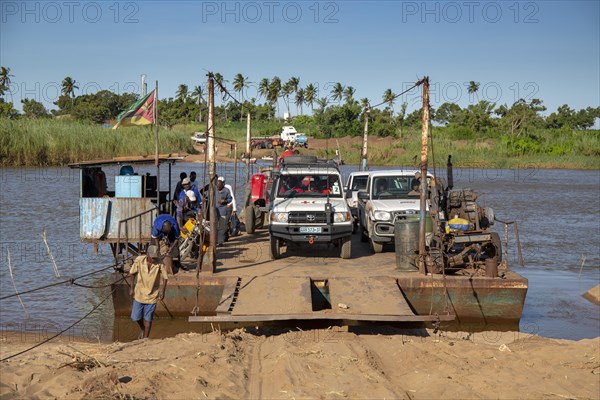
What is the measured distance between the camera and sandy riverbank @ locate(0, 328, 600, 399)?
7465 millimetres

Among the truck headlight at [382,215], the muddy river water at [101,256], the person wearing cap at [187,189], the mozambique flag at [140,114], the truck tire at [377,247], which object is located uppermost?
the mozambique flag at [140,114]

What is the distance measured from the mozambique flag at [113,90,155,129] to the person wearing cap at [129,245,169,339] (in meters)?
4.39

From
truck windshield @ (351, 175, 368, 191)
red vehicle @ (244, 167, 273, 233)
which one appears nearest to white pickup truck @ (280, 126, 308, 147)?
red vehicle @ (244, 167, 273, 233)

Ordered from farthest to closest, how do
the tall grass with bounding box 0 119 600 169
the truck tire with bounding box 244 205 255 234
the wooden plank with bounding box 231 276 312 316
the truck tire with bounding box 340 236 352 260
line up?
the tall grass with bounding box 0 119 600 169, the truck tire with bounding box 244 205 255 234, the truck tire with bounding box 340 236 352 260, the wooden plank with bounding box 231 276 312 316

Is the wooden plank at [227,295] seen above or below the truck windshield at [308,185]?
below

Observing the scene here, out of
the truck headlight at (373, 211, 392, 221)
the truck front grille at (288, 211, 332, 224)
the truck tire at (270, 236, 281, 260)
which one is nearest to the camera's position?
the truck front grille at (288, 211, 332, 224)

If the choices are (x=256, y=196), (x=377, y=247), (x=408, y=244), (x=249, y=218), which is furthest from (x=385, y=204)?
(x=256, y=196)

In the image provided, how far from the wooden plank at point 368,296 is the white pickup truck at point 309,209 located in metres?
1.70

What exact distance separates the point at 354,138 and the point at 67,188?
3118 cm

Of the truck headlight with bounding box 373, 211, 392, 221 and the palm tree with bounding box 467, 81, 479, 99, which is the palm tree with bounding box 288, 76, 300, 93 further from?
the truck headlight with bounding box 373, 211, 392, 221

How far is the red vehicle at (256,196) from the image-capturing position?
55.3 ft

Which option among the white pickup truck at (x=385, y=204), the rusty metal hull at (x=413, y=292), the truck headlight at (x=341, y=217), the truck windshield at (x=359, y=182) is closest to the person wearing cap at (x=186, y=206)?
the rusty metal hull at (x=413, y=292)

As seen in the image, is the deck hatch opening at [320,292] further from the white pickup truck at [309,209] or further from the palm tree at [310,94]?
the palm tree at [310,94]

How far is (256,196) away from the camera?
61.3 ft
